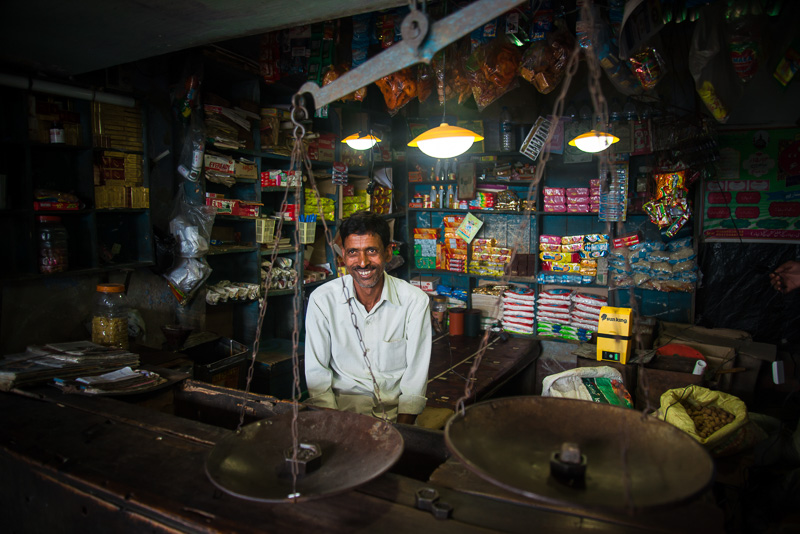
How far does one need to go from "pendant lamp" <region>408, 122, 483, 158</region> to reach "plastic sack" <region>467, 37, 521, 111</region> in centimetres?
65

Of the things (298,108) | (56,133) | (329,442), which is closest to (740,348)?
(329,442)

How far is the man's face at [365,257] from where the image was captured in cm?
232

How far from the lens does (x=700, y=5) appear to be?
9.07 ft

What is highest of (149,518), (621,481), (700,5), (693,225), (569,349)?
(700,5)

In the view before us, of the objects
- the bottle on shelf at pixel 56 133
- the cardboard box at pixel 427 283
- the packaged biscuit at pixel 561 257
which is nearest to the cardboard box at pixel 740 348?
the packaged biscuit at pixel 561 257

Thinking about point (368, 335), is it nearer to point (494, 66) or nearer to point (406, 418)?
point (406, 418)

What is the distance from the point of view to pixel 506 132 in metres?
4.87

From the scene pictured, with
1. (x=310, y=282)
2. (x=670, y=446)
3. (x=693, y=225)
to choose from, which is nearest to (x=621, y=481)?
(x=670, y=446)

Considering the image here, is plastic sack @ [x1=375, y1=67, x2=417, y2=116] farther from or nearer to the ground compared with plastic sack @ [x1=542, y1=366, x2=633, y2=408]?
farther from the ground

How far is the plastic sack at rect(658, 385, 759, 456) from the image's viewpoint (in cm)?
286

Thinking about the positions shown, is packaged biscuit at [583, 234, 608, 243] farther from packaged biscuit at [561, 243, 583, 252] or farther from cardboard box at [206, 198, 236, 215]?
cardboard box at [206, 198, 236, 215]

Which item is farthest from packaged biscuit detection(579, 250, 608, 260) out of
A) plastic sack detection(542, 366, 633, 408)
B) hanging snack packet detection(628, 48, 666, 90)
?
hanging snack packet detection(628, 48, 666, 90)

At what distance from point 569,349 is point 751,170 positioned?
228 centimetres

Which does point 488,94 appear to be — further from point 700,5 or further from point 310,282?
point 310,282
